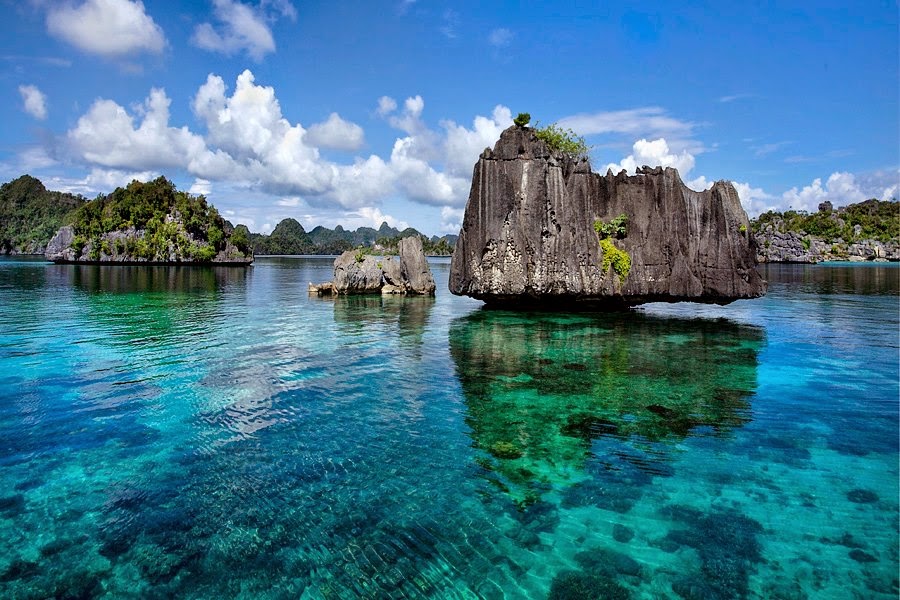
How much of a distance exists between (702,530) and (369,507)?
5.45 meters

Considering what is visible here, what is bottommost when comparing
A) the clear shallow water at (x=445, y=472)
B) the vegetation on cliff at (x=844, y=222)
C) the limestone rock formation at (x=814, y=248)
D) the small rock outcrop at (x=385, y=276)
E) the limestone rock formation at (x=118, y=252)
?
the clear shallow water at (x=445, y=472)

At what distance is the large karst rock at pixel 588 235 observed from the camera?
3109 cm

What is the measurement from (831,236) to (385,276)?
576 ft

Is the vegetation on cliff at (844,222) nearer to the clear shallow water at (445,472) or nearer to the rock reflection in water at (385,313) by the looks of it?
the rock reflection in water at (385,313)

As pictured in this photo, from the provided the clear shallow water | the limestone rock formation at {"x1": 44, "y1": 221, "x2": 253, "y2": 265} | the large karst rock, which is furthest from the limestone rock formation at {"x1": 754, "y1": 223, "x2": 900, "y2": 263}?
the clear shallow water

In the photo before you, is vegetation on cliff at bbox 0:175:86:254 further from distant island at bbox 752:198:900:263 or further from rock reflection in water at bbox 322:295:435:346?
distant island at bbox 752:198:900:263

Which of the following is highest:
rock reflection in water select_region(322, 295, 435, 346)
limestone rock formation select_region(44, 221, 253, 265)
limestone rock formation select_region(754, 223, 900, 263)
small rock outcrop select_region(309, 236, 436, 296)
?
limestone rock formation select_region(754, 223, 900, 263)

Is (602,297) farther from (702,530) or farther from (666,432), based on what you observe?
(702,530)

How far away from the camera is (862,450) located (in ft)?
36.4

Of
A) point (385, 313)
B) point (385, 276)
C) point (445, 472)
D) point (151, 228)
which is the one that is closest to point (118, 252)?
point (151, 228)

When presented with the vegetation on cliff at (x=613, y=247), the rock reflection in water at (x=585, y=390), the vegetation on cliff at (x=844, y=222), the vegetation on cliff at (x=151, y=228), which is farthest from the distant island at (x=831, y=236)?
the vegetation on cliff at (x=151, y=228)

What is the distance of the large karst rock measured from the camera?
1224 inches

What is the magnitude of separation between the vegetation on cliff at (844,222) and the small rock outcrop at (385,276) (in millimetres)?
157892

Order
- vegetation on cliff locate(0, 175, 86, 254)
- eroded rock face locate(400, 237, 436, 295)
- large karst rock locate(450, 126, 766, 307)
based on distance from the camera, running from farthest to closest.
Answer: vegetation on cliff locate(0, 175, 86, 254) → eroded rock face locate(400, 237, 436, 295) → large karst rock locate(450, 126, 766, 307)
